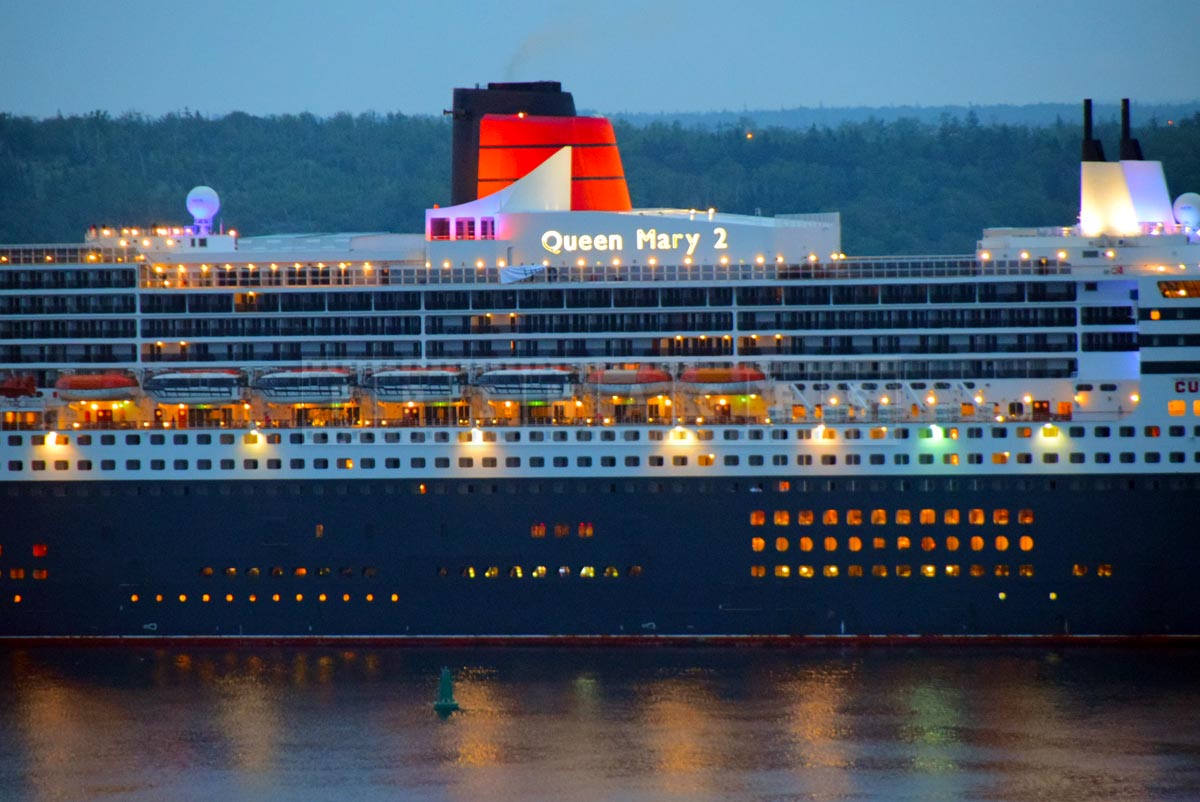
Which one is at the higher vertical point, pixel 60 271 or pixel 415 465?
pixel 60 271

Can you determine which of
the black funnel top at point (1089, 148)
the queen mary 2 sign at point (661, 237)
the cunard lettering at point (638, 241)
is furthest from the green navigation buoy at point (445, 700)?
the black funnel top at point (1089, 148)

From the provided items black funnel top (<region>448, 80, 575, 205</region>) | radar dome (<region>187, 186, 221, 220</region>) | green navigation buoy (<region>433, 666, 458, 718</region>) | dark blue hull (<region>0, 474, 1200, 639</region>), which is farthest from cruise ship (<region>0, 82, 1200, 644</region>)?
green navigation buoy (<region>433, 666, 458, 718</region>)

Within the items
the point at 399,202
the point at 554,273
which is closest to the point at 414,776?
the point at 554,273

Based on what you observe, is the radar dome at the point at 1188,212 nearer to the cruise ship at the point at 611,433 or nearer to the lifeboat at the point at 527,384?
the cruise ship at the point at 611,433

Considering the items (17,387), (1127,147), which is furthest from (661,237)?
(17,387)

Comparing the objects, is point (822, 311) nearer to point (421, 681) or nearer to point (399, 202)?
point (421, 681)

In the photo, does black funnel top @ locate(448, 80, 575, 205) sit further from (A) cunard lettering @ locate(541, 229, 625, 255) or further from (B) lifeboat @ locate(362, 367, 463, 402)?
(B) lifeboat @ locate(362, 367, 463, 402)

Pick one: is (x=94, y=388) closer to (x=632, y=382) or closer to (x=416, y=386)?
(x=416, y=386)
